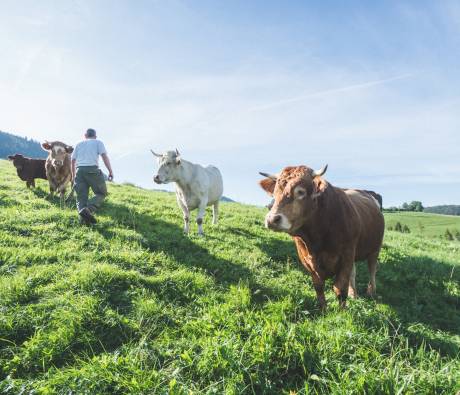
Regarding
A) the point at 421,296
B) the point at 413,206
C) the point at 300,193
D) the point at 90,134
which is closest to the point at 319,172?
the point at 300,193

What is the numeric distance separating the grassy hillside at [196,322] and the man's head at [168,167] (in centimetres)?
227

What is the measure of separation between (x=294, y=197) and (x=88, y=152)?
6870mm

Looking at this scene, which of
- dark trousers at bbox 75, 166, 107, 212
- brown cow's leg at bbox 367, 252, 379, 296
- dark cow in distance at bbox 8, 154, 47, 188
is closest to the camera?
brown cow's leg at bbox 367, 252, 379, 296

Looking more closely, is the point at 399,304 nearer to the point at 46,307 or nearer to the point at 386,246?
the point at 386,246

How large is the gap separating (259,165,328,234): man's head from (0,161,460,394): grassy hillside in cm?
131

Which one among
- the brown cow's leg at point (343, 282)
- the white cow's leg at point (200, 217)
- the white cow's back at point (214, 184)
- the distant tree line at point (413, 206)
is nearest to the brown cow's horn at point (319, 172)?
the brown cow's leg at point (343, 282)

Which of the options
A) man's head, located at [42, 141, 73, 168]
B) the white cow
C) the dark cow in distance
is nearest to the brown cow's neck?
the white cow

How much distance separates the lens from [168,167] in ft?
33.9

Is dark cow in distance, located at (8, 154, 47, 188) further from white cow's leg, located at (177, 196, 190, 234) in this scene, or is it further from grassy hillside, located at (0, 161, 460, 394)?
white cow's leg, located at (177, 196, 190, 234)

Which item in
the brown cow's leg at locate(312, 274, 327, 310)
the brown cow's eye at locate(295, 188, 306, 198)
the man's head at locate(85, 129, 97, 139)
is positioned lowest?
the brown cow's leg at locate(312, 274, 327, 310)

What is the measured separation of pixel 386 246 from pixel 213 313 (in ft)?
26.2

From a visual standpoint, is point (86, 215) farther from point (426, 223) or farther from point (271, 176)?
point (426, 223)

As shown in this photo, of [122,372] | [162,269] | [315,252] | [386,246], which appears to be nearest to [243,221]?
[386,246]

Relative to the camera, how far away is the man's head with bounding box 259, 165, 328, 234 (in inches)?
178
